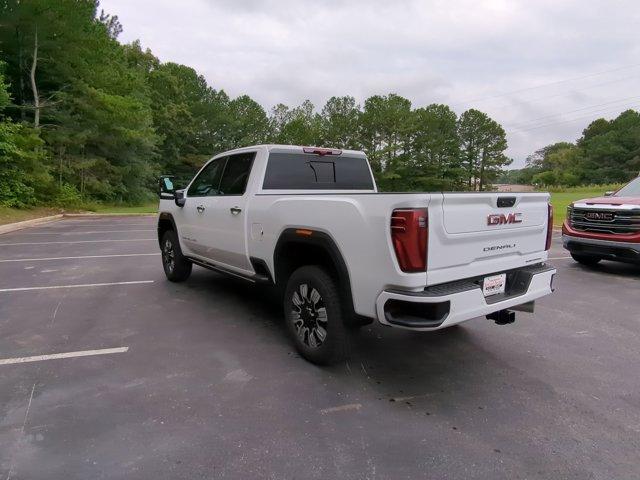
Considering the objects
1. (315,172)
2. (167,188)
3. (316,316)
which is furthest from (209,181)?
(316,316)

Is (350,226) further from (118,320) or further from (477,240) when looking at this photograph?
(118,320)

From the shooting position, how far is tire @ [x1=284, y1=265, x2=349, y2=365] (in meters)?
3.46

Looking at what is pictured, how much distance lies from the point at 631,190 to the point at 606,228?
158cm

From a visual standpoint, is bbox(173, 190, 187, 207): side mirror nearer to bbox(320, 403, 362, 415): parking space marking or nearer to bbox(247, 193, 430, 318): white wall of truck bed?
bbox(247, 193, 430, 318): white wall of truck bed

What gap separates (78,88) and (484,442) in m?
30.0

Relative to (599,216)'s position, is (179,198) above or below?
above

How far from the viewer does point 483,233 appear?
10.8ft

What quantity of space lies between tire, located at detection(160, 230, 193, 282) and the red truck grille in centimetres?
688

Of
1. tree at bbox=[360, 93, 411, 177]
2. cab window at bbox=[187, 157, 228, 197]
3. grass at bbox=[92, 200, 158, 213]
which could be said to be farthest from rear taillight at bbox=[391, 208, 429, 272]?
tree at bbox=[360, 93, 411, 177]

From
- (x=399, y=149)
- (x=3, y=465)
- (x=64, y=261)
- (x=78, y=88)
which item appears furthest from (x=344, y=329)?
(x=399, y=149)

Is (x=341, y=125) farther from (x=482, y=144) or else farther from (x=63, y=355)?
(x=63, y=355)

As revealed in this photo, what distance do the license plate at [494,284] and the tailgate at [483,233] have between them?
7 cm

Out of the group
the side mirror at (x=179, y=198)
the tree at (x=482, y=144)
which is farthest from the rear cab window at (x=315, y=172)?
the tree at (x=482, y=144)

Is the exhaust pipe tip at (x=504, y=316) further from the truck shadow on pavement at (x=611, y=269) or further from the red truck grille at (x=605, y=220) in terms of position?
the truck shadow on pavement at (x=611, y=269)
